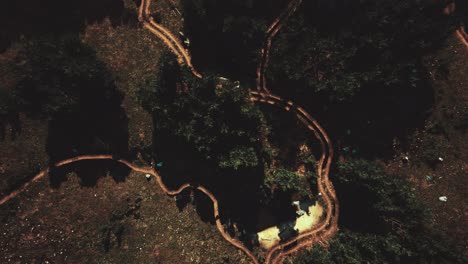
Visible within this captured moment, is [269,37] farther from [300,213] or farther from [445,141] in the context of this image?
[445,141]

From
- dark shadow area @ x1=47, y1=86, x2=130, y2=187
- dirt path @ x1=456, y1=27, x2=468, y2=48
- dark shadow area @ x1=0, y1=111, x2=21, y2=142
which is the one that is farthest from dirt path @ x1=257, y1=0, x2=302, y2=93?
dark shadow area @ x1=0, y1=111, x2=21, y2=142

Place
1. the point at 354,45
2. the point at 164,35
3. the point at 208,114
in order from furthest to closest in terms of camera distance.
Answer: the point at 164,35 → the point at 354,45 → the point at 208,114

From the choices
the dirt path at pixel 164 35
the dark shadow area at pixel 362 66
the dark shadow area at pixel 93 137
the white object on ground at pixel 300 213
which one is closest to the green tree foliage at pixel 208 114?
the dirt path at pixel 164 35

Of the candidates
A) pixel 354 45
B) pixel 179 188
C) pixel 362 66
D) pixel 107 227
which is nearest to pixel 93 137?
pixel 107 227

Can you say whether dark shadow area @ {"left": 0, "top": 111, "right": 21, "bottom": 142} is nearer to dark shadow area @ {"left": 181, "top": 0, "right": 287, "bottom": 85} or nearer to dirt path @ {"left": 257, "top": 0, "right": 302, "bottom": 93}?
dark shadow area @ {"left": 181, "top": 0, "right": 287, "bottom": 85}

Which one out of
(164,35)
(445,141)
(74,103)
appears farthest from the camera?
(164,35)

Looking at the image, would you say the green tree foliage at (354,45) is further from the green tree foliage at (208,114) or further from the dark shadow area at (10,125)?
the dark shadow area at (10,125)

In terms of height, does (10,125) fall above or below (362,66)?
below
